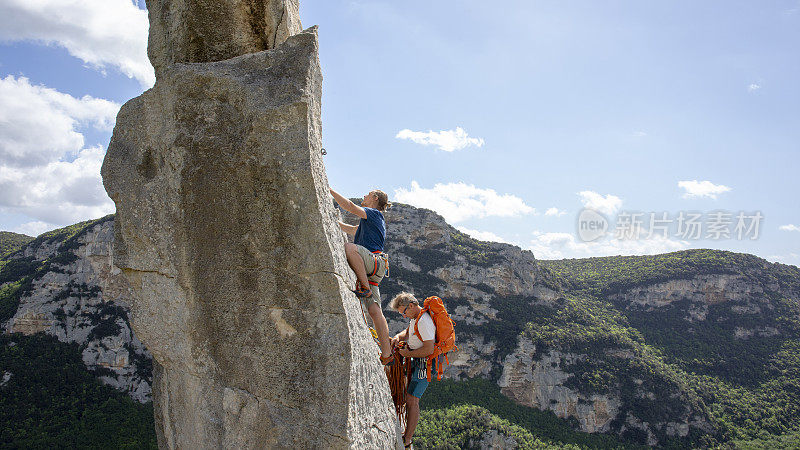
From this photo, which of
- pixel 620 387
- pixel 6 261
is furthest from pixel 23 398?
pixel 620 387

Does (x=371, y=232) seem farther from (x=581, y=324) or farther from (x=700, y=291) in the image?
(x=700, y=291)

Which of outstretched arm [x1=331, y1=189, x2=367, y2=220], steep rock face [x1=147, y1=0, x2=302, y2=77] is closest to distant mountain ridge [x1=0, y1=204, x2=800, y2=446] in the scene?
outstretched arm [x1=331, y1=189, x2=367, y2=220]

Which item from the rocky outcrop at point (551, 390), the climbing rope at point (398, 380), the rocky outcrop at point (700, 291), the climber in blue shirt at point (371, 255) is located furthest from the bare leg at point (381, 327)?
the rocky outcrop at point (700, 291)

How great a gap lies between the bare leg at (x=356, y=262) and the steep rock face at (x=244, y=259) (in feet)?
1.13

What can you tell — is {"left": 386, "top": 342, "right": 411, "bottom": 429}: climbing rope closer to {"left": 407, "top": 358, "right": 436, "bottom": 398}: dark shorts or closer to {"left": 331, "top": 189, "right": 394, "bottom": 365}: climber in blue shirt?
{"left": 407, "top": 358, "right": 436, "bottom": 398}: dark shorts

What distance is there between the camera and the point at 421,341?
18.2 feet

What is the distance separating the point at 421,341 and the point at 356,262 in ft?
4.71

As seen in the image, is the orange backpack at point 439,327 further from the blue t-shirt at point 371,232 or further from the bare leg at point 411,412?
the blue t-shirt at point 371,232

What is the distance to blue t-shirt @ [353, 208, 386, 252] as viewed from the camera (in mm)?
5254

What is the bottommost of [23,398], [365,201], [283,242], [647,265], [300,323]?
[23,398]

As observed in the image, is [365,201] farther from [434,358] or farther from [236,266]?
[434,358]

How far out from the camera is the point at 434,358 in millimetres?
5660

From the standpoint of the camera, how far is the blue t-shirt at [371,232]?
525 centimetres

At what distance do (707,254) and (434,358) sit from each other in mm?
73862
